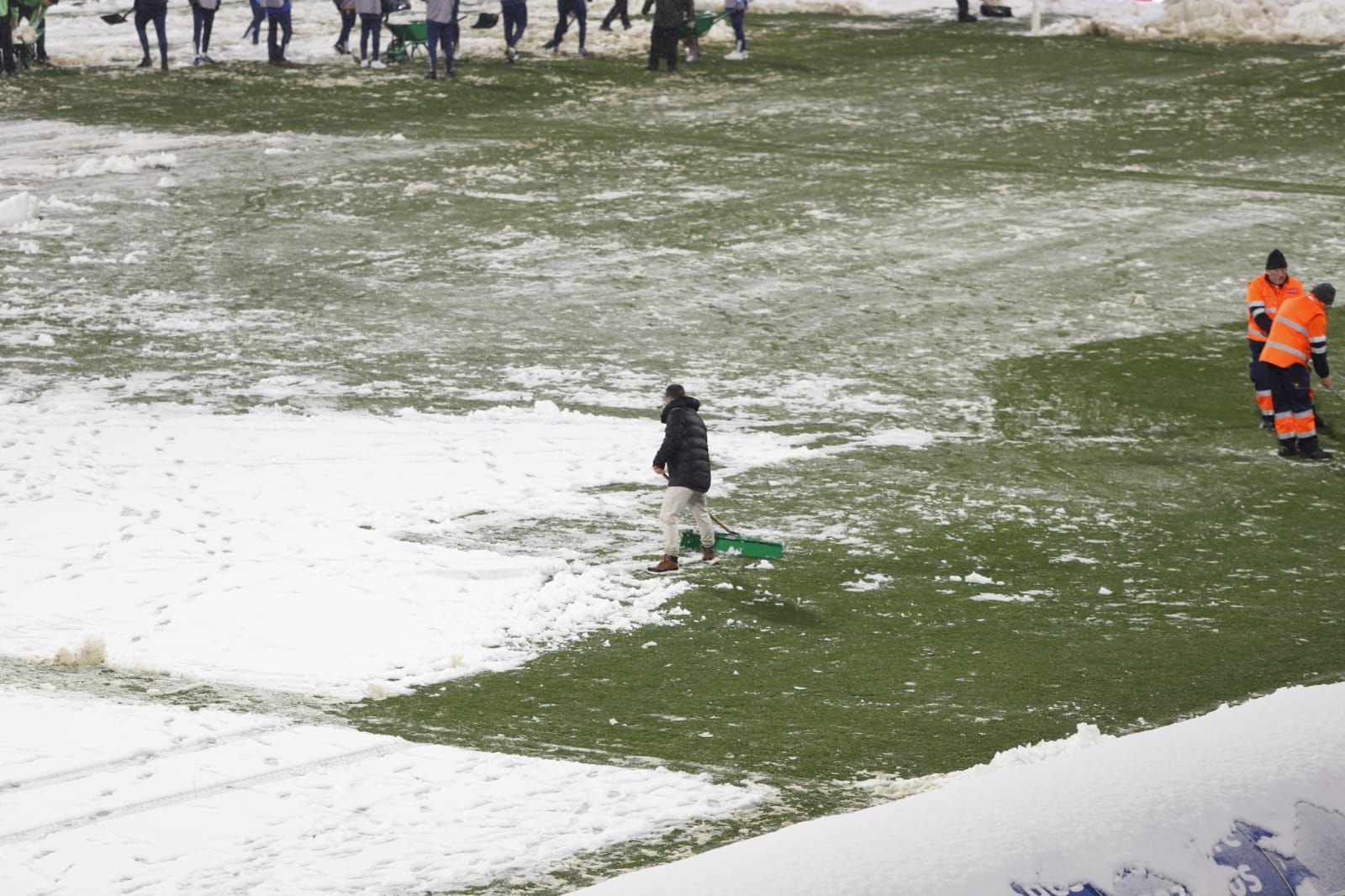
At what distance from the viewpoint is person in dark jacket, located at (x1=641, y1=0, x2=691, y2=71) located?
94.8ft

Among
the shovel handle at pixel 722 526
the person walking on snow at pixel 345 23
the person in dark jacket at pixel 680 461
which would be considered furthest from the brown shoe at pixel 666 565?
the person walking on snow at pixel 345 23

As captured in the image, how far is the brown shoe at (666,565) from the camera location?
436 inches

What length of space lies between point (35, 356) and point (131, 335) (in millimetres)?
1103

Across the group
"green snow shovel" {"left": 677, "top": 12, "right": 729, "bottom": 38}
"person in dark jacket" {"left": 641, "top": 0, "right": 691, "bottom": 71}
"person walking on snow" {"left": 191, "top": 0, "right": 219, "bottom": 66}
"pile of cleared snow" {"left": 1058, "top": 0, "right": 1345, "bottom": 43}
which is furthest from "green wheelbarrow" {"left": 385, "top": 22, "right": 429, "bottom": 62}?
"pile of cleared snow" {"left": 1058, "top": 0, "right": 1345, "bottom": 43}

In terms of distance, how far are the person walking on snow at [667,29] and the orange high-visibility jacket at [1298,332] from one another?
1767cm

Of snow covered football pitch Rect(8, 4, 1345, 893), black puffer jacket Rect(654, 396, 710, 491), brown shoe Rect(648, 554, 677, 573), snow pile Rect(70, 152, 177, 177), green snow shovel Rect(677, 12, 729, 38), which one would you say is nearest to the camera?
snow covered football pitch Rect(8, 4, 1345, 893)

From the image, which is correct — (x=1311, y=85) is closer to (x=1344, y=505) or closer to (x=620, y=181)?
(x=620, y=181)

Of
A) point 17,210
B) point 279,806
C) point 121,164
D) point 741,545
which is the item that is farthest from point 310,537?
point 121,164

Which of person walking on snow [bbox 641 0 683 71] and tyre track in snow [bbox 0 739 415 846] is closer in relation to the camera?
tyre track in snow [bbox 0 739 415 846]

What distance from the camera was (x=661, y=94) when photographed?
1109 inches

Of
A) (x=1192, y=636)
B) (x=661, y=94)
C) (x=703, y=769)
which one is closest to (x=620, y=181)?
(x=661, y=94)

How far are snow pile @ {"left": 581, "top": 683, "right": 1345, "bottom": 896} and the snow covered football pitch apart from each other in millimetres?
70

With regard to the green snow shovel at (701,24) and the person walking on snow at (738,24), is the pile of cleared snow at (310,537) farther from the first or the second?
the person walking on snow at (738,24)

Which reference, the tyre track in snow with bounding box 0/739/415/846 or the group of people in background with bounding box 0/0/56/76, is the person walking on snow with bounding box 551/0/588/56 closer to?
the group of people in background with bounding box 0/0/56/76
